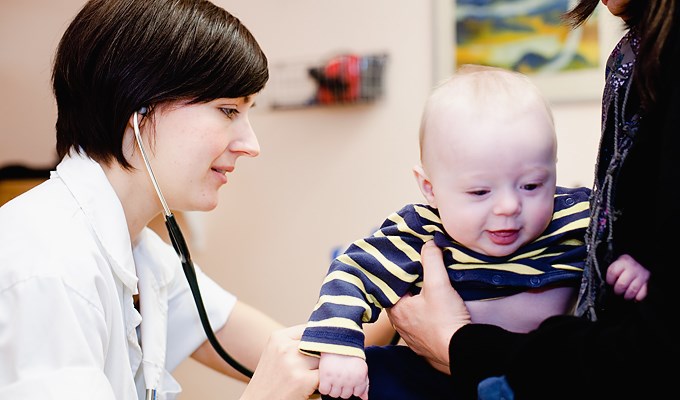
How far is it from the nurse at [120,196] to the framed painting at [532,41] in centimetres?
109

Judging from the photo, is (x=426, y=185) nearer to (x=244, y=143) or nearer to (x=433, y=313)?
(x=433, y=313)

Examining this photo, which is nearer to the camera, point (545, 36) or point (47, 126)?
point (545, 36)

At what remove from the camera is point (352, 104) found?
2.50 meters

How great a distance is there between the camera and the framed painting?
2.07m

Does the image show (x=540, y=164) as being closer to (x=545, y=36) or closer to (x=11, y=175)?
(x=545, y=36)

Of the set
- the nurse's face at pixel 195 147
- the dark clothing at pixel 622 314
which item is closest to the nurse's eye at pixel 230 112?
the nurse's face at pixel 195 147

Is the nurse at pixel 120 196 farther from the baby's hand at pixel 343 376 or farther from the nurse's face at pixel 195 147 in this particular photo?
the baby's hand at pixel 343 376

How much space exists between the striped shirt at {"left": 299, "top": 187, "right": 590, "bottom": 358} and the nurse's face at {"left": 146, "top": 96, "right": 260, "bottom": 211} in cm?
40

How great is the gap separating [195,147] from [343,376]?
0.57 metres

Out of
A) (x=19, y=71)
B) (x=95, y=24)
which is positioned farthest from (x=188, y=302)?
(x=19, y=71)

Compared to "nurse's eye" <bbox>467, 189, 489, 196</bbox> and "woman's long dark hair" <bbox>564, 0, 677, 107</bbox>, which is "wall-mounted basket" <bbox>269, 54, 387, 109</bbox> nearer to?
"nurse's eye" <bbox>467, 189, 489, 196</bbox>

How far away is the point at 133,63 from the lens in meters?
1.27

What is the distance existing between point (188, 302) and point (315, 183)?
1.10 meters

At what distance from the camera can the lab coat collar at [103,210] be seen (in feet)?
3.99
